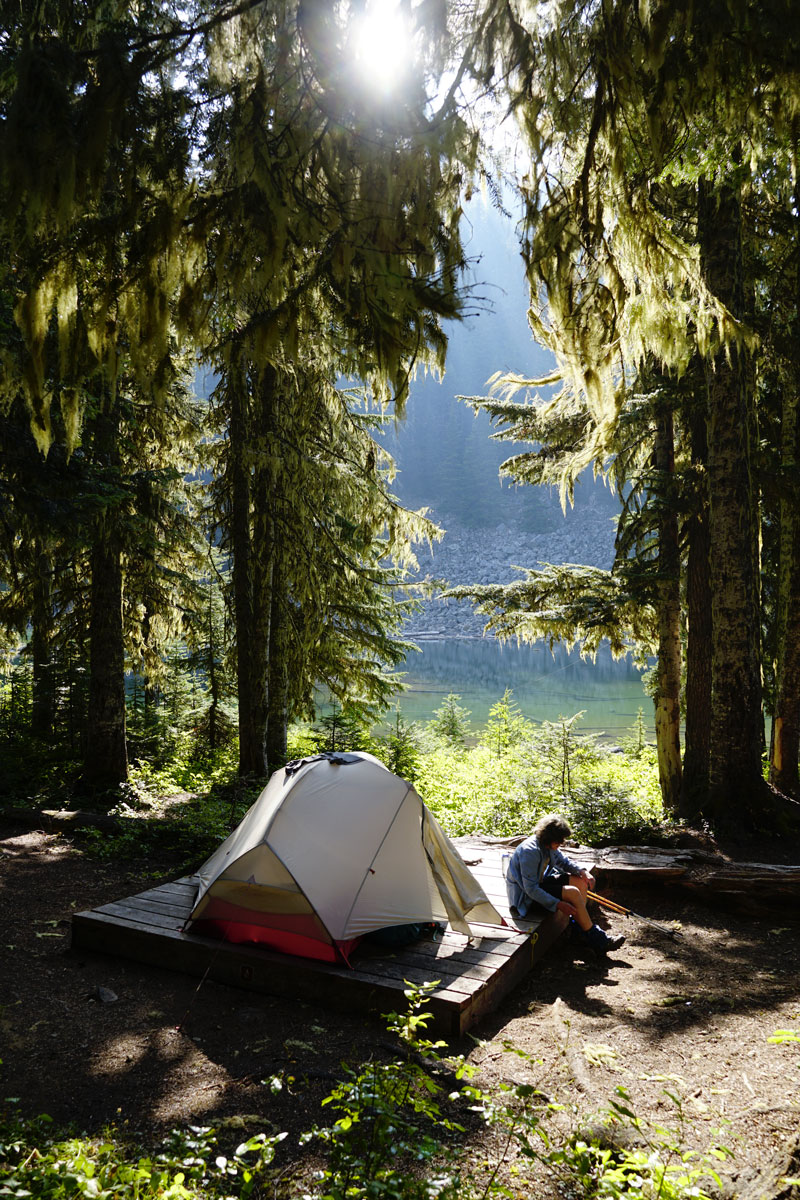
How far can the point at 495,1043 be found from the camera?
13.6 ft

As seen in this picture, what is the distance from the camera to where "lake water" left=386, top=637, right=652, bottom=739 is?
108 feet

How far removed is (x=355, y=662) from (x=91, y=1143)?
10561mm

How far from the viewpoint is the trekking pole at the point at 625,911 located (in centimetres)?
585

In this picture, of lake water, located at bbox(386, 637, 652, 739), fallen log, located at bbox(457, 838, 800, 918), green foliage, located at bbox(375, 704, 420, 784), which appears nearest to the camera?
fallen log, located at bbox(457, 838, 800, 918)

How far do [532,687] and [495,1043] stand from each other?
43.8 metres

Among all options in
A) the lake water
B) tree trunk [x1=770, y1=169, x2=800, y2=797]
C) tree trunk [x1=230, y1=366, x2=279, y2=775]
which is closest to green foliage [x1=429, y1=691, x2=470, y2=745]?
the lake water

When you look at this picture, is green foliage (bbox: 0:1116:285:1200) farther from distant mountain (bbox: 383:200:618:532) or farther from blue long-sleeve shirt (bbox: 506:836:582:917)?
distant mountain (bbox: 383:200:618:532)

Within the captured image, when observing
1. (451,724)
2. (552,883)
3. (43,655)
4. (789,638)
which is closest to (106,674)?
(43,655)

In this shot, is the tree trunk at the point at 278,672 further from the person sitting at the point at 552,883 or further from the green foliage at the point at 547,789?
the person sitting at the point at 552,883

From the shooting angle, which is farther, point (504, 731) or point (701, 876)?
point (504, 731)

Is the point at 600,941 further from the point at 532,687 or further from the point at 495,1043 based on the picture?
the point at 532,687

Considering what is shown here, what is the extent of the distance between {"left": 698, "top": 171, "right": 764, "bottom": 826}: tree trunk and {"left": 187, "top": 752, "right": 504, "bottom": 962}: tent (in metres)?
3.30

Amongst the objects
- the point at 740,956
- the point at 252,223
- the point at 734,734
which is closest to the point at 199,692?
the point at 734,734

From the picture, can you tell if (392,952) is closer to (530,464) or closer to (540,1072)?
(540,1072)
